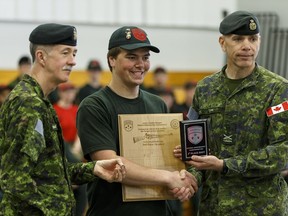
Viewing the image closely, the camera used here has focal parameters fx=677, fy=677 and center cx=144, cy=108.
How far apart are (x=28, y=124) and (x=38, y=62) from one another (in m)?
0.40

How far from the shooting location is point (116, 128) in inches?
151

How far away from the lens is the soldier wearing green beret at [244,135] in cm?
369

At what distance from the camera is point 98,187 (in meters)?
3.88

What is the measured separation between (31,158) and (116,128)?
0.84 m

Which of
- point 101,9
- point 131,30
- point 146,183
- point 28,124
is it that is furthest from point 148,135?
point 101,9

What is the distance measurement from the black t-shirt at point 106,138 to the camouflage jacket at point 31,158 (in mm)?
439

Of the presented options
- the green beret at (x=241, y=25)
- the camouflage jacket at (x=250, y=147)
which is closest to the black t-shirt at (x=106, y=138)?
the camouflage jacket at (x=250, y=147)

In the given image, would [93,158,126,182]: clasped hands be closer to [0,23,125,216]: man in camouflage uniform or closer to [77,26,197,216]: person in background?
[0,23,125,216]: man in camouflage uniform

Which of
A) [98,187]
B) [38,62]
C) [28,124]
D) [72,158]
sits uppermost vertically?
[38,62]

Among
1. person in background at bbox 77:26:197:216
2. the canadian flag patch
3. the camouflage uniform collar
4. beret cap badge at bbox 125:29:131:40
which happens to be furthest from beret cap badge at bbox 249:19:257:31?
beret cap badge at bbox 125:29:131:40

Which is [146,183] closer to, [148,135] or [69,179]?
[148,135]

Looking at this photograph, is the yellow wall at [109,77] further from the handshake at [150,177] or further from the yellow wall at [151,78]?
the handshake at [150,177]

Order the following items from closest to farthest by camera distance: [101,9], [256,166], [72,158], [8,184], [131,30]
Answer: [8,184], [256,166], [131,30], [72,158], [101,9]

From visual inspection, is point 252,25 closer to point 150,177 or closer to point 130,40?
point 130,40
